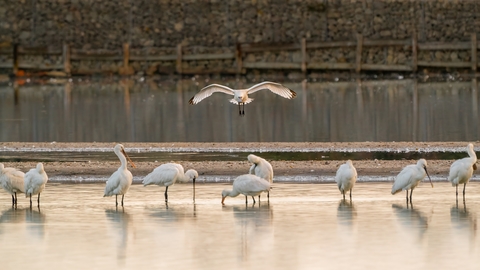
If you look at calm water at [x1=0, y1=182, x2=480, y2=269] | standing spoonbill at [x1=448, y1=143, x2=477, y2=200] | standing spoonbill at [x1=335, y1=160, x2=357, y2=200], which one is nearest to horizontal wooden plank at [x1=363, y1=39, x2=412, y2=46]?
calm water at [x1=0, y1=182, x2=480, y2=269]

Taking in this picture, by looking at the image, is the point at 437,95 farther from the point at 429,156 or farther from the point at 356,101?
the point at 429,156

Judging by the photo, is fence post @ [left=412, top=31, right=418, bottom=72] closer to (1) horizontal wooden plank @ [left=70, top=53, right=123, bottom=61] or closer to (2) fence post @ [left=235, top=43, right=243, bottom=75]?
(2) fence post @ [left=235, top=43, right=243, bottom=75]

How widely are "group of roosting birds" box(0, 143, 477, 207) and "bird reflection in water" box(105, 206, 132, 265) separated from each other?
1.48 feet

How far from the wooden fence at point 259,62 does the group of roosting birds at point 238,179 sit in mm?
31902

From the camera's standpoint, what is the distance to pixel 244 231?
1426 centimetres

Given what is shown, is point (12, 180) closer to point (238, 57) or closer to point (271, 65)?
point (271, 65)

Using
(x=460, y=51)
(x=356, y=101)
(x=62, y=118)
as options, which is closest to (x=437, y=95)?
(x=356, y=101)

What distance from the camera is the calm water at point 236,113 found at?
2831 centimetres

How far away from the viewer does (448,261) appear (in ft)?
40.6

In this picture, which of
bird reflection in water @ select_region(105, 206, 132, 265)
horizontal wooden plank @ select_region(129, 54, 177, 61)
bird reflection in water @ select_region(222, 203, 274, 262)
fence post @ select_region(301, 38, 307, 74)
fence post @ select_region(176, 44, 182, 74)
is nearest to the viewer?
bird reflection in water @ select_region(105, 206, 132, 265)

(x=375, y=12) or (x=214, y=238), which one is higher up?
(x=375, y=12)

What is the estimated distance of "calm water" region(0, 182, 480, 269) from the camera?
1255cm

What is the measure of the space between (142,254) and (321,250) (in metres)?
1.93

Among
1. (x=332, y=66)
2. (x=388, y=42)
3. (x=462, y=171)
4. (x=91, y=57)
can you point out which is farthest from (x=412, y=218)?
(x=91, y=57)
